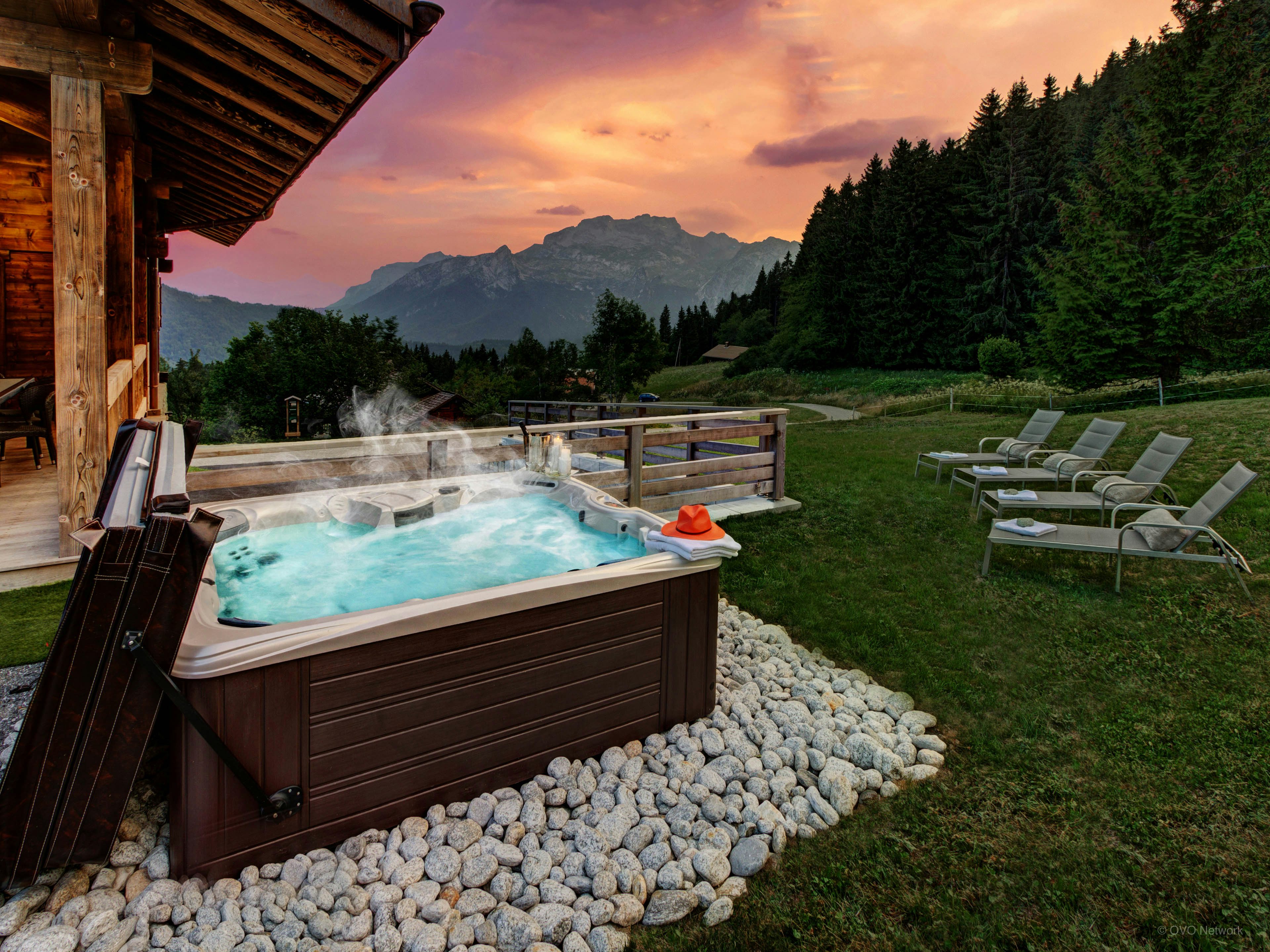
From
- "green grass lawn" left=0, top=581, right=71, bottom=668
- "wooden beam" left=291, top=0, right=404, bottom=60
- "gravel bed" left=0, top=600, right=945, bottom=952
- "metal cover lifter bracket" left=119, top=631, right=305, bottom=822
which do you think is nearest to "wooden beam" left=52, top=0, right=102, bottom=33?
"wooden beam" left=291, top=0, right=404, bottom=60

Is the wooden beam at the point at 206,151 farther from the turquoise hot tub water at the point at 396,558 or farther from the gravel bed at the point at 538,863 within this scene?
the gravel bed at the point at 538,863

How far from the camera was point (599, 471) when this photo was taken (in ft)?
17.7

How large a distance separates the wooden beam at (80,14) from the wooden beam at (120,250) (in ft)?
4.54

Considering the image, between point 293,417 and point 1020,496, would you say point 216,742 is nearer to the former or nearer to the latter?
point 1020,496

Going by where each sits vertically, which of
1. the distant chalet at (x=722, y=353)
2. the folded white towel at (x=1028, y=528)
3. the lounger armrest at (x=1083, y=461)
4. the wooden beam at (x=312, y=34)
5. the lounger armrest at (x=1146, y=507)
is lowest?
the folded white towel at (x=1028, y=528)

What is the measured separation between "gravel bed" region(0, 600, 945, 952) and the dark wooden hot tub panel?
0.08 m

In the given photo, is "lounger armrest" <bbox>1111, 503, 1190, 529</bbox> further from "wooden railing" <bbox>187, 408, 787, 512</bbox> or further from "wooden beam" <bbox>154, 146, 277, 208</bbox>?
"wooden beam" <bbox>154, 146, 277, 208</bbox>

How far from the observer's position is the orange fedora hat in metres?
2.44

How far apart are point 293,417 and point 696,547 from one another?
22.6 metres

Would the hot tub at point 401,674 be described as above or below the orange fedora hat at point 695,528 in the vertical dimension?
below

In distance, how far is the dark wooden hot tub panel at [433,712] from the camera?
1.61 metres

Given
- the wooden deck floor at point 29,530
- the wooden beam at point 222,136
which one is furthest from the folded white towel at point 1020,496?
the wooden beam at point 222,136

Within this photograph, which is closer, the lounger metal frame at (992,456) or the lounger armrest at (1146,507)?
the lounger armrest at (1146,507)

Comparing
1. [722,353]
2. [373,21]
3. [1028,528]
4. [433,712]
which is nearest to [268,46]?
[373,21]
